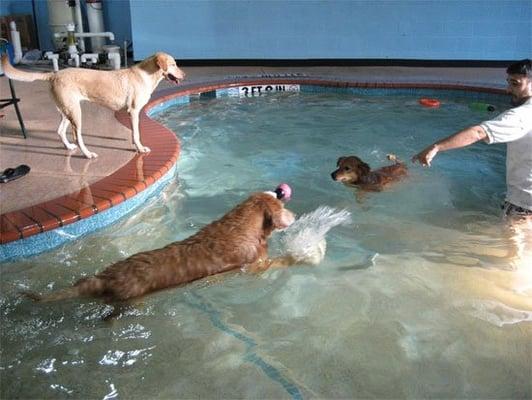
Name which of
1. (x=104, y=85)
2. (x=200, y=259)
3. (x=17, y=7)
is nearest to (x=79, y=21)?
(x=17, y=7)

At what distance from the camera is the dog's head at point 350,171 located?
203 inches

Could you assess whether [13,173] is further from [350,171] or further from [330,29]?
[330,29]

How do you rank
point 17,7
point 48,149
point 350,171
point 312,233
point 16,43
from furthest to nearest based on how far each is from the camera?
point 17,7 < point 16,43 < point 48,149 < point 350,171 < point 312,233

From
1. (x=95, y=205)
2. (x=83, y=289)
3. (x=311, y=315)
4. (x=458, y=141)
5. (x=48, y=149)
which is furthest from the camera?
(x=48, y=149)

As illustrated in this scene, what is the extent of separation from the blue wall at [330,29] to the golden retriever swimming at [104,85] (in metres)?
8.72

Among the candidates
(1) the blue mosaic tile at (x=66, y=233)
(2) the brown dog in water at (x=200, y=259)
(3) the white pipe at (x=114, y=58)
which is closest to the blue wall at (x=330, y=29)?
(3) the white pipe at (x=114, y=58)

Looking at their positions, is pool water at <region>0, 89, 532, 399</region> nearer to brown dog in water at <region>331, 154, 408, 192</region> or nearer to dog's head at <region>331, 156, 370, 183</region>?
brown dog in water at <region>331, 154, 408, 192</region>

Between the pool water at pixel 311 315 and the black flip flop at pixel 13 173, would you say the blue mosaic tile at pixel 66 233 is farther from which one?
the black flip flop at pixel 13 173

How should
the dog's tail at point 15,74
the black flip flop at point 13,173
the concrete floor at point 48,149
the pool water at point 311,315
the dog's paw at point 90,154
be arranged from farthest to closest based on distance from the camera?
the dog's paw at point 90,154 → the dog's tail at point 15,74 → the black flip flop at point 13,173 → the concrete floor at point 48,149 → the pool water at point 311,315

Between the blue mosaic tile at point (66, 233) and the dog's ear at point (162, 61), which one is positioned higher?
the dog's ear at point (162, 61)

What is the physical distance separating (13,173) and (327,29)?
10569 millimetres

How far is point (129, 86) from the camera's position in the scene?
17.5ft

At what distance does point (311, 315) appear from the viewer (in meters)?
3.49

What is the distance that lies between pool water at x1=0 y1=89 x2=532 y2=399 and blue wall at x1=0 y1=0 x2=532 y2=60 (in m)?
8.52
